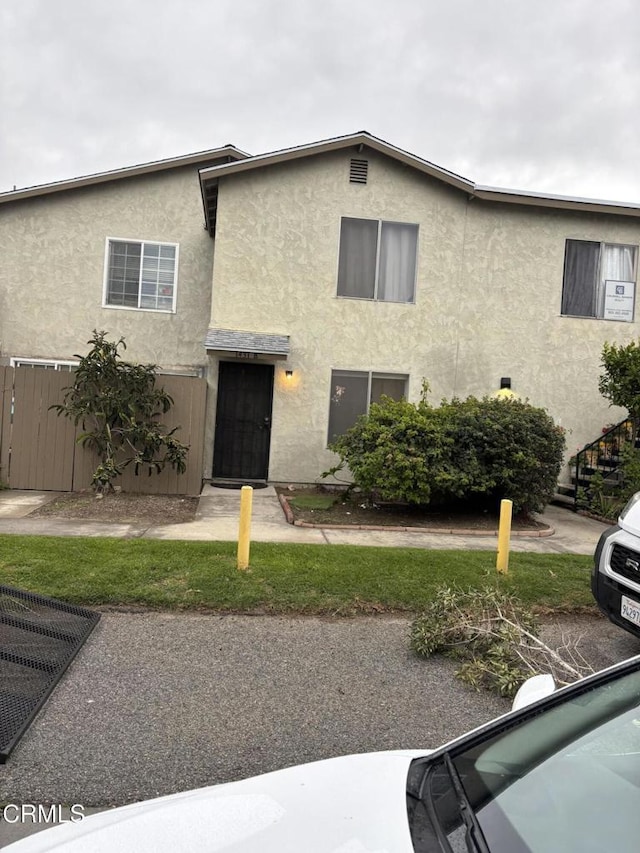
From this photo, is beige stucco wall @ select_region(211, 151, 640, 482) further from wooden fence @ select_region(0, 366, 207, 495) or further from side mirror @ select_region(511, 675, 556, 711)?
side mirror @ select_region(511, 675, 556, 711)

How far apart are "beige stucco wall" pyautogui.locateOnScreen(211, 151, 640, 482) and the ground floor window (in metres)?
0.16

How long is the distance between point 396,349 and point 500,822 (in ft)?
35.3

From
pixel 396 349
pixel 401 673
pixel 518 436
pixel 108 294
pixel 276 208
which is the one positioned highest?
pixel 276 208

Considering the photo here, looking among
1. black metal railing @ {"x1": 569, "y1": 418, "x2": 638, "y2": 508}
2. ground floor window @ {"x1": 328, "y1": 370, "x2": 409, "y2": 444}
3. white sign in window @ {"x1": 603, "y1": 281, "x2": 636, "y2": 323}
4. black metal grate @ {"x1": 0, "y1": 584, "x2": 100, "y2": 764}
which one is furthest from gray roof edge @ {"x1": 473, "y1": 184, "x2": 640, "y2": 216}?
black metal grate @ {"x1": 0, "y1": 584, "x2": 100, "y2": 764}

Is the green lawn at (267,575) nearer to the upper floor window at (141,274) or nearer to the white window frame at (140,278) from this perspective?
the white window frame at (140,278)

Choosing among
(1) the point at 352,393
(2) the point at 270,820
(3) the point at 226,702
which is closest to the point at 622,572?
(3) the point at 226,702

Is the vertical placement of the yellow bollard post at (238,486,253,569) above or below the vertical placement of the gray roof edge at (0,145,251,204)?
below

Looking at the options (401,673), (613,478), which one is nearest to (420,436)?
(613,478)

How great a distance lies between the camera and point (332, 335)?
11.7 m

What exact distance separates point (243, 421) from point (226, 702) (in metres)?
8.47

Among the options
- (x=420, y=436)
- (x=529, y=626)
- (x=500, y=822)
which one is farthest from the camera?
(x=420, y=436)

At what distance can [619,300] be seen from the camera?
12.4 m

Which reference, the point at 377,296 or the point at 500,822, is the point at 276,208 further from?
the point at 500,822

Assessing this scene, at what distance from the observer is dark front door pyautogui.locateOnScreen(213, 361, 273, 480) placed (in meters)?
11.7
